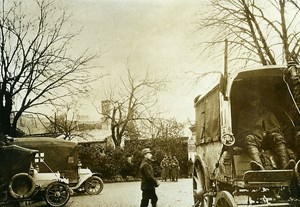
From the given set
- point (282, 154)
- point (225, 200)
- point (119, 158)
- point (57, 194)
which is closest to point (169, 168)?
point (119, 158)

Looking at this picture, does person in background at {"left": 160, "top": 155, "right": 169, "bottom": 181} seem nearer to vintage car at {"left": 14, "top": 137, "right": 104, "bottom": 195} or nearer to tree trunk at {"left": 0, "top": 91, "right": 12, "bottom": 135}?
vintage car at {"left": 14, "top": 137, "right": 104, "bottom": 195}

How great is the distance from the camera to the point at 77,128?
40.8 metres

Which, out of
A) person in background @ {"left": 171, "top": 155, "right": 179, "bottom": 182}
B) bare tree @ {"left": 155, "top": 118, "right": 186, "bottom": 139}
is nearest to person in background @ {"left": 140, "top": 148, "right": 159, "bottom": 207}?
bare tree @ {"left": 155, "top": 118, "right": 186, "bottom": 139}

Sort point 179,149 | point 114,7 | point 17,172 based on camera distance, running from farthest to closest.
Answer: point 179,149 < point 17,172 < point 114,7

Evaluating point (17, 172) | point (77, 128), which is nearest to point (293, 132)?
point (17, 172)

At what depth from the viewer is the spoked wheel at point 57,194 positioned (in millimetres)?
13789

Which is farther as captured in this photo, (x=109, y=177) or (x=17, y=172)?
(x=109, y=177)

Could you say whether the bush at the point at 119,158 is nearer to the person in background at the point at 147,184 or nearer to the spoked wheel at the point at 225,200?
the person in background at the point at 147,184

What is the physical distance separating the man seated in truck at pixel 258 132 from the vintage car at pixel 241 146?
0.35 ft

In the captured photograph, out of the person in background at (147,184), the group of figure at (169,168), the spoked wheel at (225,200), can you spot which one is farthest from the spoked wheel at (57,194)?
the group of figure at (169,168)

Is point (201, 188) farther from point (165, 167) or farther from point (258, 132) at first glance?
point (165, 167)

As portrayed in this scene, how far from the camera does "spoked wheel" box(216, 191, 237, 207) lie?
4.92 metres

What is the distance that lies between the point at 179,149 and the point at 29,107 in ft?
37.3

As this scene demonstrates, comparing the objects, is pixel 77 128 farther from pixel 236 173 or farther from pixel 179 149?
pixel 236 173
